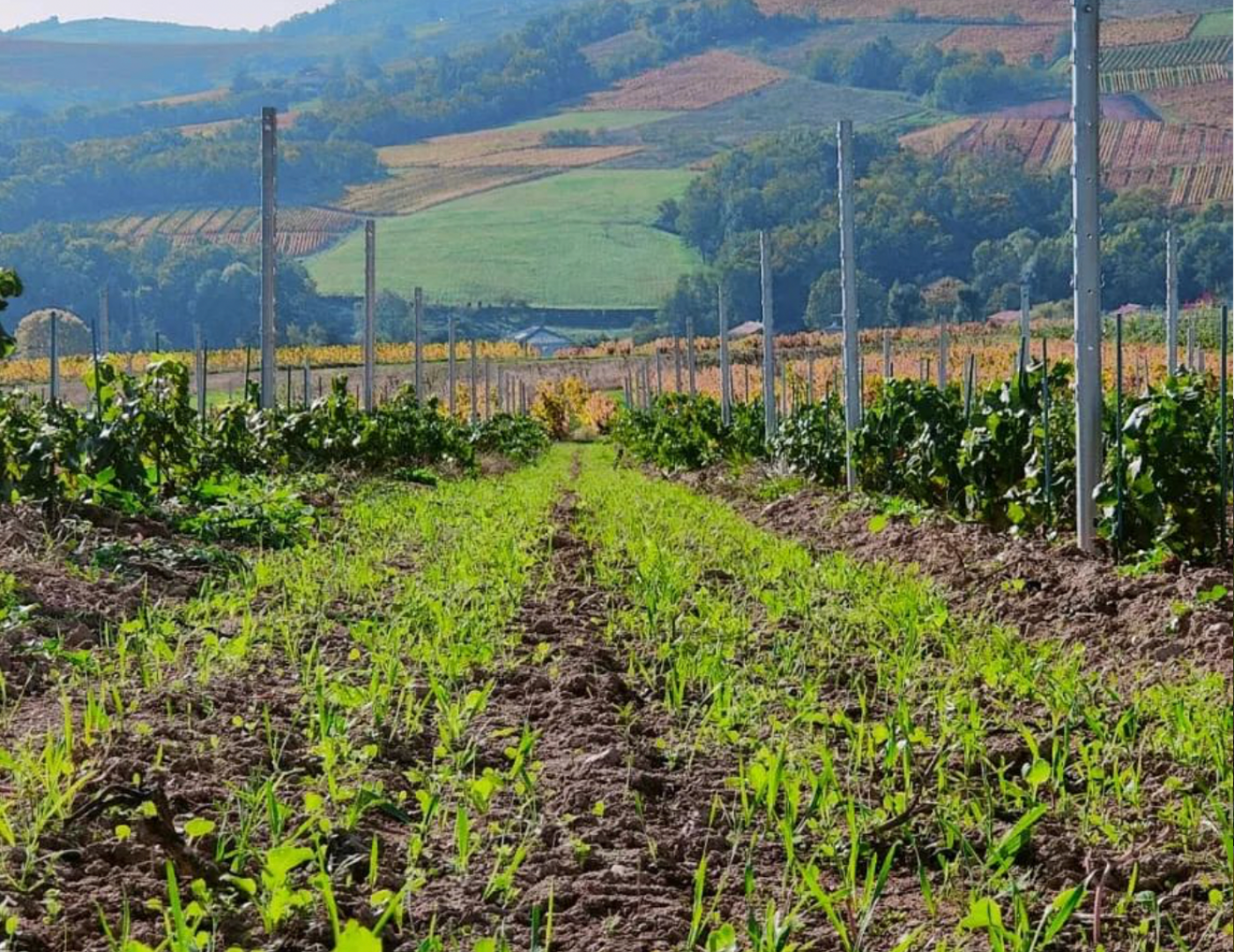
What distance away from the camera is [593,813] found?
4.56m

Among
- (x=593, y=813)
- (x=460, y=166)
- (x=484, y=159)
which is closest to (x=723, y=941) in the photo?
(x=593, y=813)

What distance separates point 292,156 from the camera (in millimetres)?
154375

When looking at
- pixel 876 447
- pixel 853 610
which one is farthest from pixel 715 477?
pixel 853 610

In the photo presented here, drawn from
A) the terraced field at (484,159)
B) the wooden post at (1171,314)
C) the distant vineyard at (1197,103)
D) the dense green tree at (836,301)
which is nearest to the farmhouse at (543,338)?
the dense green tree at (836,301)

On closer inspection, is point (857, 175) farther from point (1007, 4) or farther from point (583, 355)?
point (1007, 4)

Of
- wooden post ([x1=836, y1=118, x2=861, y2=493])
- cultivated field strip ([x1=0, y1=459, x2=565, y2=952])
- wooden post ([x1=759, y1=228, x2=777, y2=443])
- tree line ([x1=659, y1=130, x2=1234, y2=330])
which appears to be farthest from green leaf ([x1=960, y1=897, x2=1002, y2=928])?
tree line ([x1=659, y1=130, x2=1234, y2=330])

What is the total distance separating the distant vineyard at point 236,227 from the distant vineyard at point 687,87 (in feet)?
168

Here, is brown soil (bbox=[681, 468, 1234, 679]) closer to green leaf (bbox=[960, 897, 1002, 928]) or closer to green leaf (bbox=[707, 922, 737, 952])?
green leaf (bbox=[960, 897, 1002, 928])

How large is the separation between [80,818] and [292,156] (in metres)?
155

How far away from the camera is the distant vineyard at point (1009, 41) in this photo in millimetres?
170250

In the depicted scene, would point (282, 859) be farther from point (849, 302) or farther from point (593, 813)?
point (849, 302)

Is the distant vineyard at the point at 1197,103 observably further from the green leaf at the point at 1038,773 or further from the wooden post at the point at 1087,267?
the green leaf at the point at 1038,773

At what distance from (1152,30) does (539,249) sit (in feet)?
212

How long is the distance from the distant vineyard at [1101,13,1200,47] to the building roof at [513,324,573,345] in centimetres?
6879
